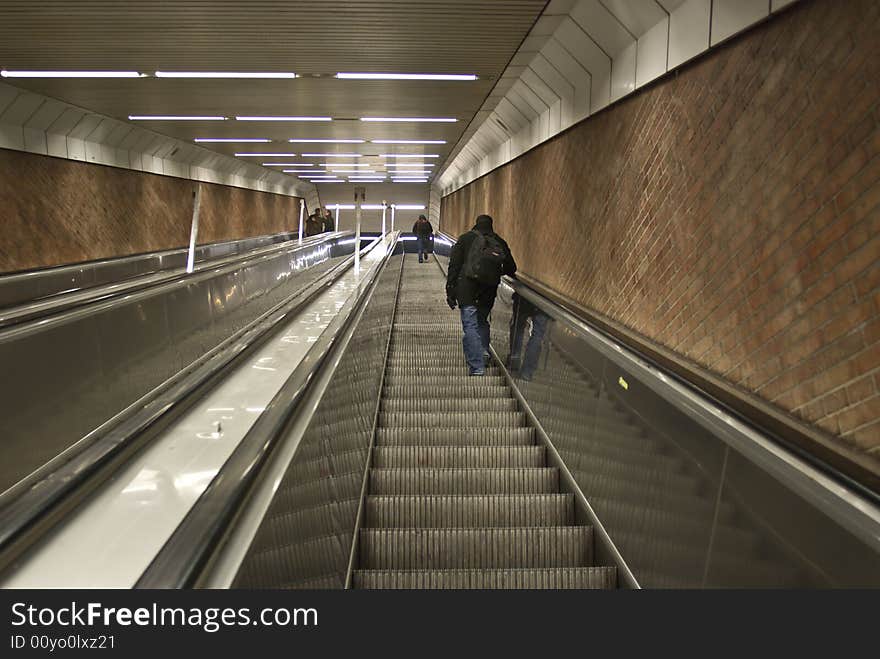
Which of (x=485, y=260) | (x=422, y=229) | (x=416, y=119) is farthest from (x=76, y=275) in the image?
(x=422, y=229)

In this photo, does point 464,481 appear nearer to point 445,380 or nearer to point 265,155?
point 445,380

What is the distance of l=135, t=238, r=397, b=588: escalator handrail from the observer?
3.94 ft

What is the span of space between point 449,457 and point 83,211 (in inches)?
395

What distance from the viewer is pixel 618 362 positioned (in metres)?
2.98

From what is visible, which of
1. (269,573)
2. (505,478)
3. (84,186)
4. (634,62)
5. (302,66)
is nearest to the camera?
(269,573)

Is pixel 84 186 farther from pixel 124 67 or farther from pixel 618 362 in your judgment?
pixel 618 362

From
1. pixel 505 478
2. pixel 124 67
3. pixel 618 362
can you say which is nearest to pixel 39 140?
pixel 124 67

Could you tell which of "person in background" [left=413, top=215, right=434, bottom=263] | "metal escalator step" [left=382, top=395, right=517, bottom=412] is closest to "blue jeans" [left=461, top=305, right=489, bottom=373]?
"metal escalator step" [left=382, top=395, right=517, bottom=412]

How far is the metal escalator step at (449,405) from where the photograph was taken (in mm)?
5508

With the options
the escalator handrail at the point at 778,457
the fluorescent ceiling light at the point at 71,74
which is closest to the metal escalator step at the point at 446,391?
the escalator handrail at the point at 778,457

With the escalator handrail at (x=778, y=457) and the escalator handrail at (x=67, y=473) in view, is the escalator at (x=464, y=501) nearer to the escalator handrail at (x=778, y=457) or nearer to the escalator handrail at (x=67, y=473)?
the escalator handrail at (x=778, y=457)

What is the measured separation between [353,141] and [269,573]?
1402 centimetres

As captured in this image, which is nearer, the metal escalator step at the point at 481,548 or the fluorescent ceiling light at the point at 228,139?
the metal escalator step at the point at 481,548

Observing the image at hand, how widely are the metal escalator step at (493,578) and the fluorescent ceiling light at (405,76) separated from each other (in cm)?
642
